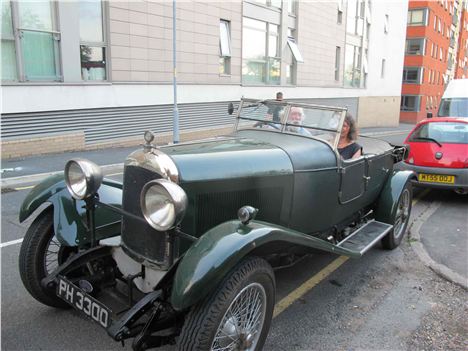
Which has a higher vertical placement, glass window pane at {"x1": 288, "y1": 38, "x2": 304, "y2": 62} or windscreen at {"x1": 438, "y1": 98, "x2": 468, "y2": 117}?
glass window pane at {"x1": 288, "y1": 38, "x2": 304, "y2": 62}

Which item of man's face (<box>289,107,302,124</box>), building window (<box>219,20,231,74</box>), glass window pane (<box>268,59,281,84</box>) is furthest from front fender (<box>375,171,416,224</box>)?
glass window pane (<box>268,59,281,84</box>)

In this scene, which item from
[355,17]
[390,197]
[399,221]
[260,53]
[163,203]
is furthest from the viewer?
[355,17]

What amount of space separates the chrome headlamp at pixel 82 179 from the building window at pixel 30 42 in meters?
7.94

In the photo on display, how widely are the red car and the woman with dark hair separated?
3406mm

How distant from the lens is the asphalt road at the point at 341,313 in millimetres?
2945

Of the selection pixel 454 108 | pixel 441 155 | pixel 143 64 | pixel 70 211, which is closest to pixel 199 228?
pixel 70 211

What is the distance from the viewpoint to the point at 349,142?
14.2 feet

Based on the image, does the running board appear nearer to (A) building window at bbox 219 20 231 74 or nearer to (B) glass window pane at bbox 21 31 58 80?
(B) glass window pane at bbox 21 31 58 80

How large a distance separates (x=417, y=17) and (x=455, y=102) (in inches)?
1197

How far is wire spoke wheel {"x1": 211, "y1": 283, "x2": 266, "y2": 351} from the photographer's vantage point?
240 centimetres

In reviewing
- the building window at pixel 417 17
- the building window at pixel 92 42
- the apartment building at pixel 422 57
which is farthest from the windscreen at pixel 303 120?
the building window at pixel 417 17

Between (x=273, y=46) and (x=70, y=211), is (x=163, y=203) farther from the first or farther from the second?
(x=273, y=46)

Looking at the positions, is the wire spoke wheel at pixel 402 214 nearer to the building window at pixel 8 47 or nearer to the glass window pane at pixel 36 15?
the building window at pixel 8 47

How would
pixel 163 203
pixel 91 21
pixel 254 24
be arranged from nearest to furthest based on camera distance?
pixel 163 203 → pixel 91 21 → pixel 254 24
